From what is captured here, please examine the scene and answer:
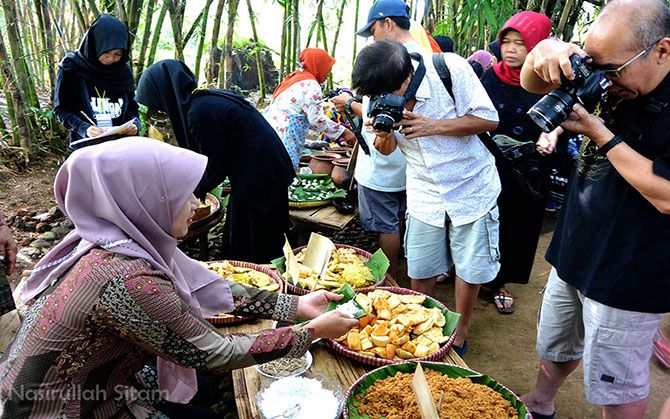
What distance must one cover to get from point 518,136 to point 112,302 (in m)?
2.82

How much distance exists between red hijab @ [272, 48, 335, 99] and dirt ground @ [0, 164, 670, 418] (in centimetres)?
195

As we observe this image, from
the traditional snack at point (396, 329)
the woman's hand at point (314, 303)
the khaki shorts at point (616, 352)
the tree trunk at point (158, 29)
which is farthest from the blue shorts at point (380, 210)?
the tree trunk at point (158, 29)

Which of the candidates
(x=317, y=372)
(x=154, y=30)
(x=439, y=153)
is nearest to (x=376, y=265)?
(x=439, y=153)

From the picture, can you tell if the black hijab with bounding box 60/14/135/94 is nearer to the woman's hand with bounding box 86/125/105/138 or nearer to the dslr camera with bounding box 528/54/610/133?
the woman's hand with bounding box 86/125/105/138

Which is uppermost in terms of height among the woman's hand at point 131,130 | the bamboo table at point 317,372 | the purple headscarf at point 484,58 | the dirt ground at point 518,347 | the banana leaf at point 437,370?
the purple headscarf at point 484,58

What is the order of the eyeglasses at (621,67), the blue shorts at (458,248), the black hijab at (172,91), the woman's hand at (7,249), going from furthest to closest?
the black hijab at (172,91) → the blue shorts at (458,248) → the woman's hand at (7,249) → the eyeglasses at (621,67)

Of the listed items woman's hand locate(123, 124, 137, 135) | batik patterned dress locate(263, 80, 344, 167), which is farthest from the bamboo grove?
woman's hand locate(123, 124, 137, 135)

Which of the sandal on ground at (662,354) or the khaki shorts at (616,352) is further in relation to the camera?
the sandal on ground at (662,354)

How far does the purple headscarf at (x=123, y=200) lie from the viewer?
139cm

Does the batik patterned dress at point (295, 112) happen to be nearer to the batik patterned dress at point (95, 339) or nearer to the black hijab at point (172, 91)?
the black hijab at point (172, 91)

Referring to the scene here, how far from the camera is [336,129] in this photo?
4.23 m

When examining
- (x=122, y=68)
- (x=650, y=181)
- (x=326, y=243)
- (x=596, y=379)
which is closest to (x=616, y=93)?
(x=650, y=181)

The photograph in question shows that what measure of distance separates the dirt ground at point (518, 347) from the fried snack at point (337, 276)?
3.32 ft

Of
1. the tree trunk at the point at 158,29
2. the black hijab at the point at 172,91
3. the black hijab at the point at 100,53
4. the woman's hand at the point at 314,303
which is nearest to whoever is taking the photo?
the woman's hand at the point at 314,303
